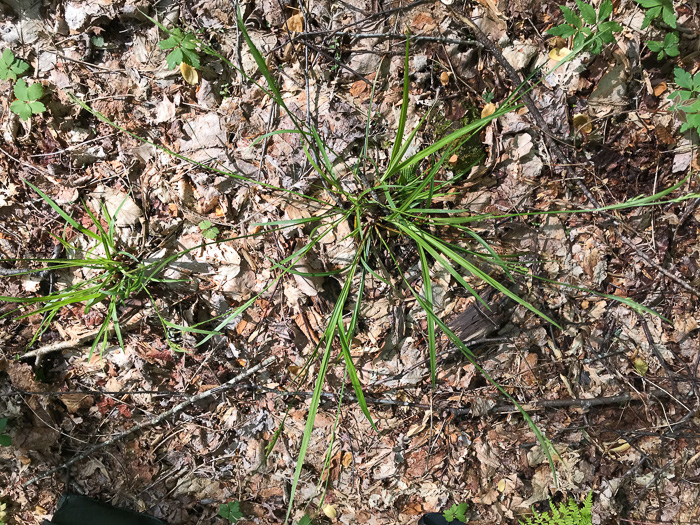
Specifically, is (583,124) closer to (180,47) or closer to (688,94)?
(688,94)

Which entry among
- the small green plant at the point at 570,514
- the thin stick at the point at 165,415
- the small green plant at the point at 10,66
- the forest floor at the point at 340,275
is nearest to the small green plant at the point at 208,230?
the forest floor at the point at 340,275

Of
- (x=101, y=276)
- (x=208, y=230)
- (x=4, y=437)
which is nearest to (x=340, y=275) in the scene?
(x=208, y=230)

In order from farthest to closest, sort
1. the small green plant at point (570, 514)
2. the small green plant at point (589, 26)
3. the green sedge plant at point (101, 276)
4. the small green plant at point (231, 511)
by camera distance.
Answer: the small green plant at point (231, 511) → the small green plant at point (570, 514) → the green sedge plant at point (101, 276) → the small green plant at point (589, 26)

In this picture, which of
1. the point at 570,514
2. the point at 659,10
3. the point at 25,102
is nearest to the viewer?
the point at 659,10

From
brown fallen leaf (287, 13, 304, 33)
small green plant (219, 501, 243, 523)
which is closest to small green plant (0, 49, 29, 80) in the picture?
brown fallen leaf (287, 13, 304, 33)

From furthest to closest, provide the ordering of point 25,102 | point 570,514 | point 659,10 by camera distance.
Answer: point 570,514 < point 25,102 < point 659,10

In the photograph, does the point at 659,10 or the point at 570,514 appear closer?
the point at 659,10

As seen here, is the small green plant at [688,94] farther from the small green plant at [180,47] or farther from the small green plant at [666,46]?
the small green plant at [180,47]
